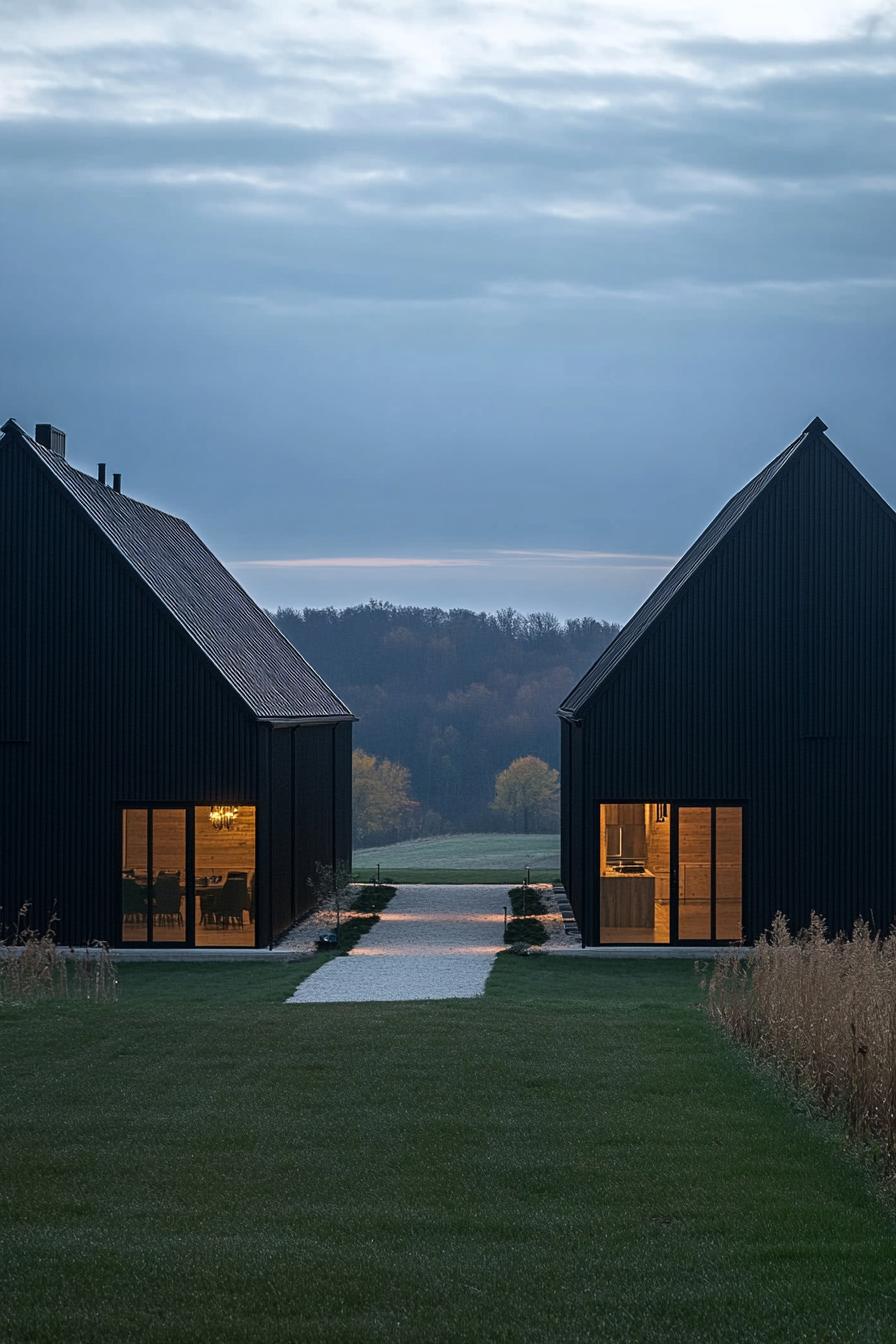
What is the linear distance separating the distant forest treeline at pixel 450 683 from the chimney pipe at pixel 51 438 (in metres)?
49.5

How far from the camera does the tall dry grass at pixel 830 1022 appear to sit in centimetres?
828

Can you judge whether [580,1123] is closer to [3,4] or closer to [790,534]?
[790,534]

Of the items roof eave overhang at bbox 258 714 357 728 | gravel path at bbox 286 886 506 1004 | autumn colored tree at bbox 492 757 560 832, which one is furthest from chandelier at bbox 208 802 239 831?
autumn colored tree at bbox 492 757 560 832

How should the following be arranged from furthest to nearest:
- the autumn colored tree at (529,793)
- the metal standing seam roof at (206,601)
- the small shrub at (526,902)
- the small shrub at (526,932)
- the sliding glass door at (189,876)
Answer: the autumn colored tree at (529,793) < the small shrub at (526,902) < the small shrub at (526,932) < the metal standing seam roof at (206,601) < the sliding glass door at (189,876)

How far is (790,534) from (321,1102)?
12.7 m

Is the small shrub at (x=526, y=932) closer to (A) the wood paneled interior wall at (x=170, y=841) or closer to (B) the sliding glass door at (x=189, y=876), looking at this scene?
(B) the sliding glass door at (x=189, y=876)

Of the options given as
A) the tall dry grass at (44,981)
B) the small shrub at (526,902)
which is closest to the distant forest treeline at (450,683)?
the small shrub at (526,902)

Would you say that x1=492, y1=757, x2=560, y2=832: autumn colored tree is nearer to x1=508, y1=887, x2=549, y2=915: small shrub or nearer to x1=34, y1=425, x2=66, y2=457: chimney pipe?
x1=508, y1=887, x2=549, y2=915: small shrub

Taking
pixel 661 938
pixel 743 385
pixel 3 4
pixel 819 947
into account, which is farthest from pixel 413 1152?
pixel 743 385

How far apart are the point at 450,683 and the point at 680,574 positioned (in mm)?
54730

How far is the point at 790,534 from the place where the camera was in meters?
19.6

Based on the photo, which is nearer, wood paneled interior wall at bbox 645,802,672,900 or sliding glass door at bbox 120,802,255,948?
sliding glass door at bbox 120,802,255,948

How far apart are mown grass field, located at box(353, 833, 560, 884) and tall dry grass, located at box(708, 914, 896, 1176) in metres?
17.7

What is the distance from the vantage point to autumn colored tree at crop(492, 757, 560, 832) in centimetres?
6500
